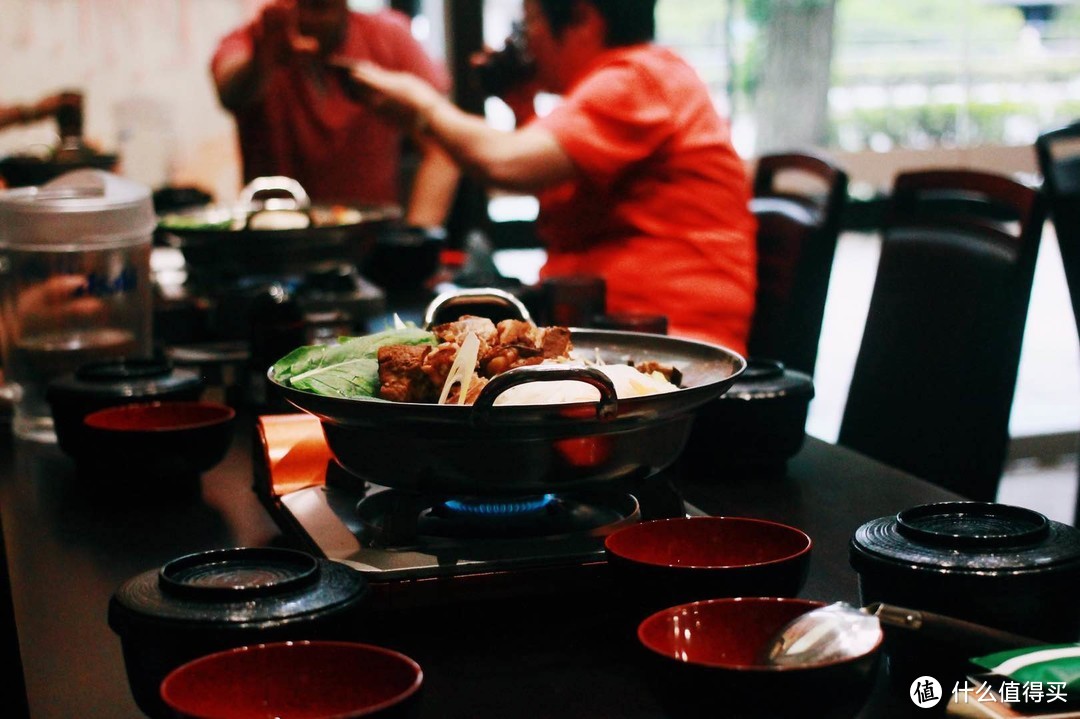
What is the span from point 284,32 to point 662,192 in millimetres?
1029

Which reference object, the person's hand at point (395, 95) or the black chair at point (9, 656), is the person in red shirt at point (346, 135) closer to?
the person's hand at point (395, 95)

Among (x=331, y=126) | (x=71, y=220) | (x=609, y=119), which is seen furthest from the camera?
(x=331, y=126)

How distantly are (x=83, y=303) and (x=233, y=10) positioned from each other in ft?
8.38

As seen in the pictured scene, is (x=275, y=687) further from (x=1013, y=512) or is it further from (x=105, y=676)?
(x=1013, y=512)

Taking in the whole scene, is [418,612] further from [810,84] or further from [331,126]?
[810,84]

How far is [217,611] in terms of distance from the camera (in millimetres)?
703

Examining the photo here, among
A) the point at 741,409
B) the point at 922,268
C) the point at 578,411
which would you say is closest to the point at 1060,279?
the point at 922,268

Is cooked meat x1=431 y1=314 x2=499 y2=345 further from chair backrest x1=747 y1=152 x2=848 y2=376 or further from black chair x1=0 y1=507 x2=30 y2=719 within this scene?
chair backrest x1=747 y1=152 x2=848 y2=376

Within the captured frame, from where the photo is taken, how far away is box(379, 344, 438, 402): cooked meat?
91 cm

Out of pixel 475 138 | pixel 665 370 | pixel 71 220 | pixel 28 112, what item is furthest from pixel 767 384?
pixel 28 112

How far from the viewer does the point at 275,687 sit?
0.66 metres

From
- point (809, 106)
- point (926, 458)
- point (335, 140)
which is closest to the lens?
point (926, 458)

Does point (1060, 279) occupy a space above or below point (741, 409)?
below

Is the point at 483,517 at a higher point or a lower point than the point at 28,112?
lower
